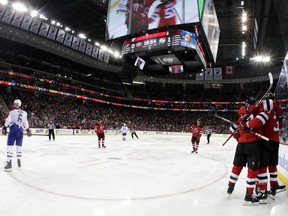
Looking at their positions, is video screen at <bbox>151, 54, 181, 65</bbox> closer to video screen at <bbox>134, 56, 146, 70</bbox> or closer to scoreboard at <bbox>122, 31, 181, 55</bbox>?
video screen at <bbox>134, 56, 146, 70</bbox>

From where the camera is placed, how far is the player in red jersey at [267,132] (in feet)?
11.5

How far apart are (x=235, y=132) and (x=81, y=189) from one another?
2.71m

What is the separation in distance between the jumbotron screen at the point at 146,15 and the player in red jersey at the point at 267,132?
28.8 feet

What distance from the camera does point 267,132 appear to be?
3770mm

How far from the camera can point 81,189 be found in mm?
4059

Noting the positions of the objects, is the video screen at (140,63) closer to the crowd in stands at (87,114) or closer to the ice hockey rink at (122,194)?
the ice hockey rink at (122,194)

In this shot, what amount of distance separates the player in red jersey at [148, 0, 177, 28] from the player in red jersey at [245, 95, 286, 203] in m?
9.08

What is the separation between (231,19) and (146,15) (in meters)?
10.4

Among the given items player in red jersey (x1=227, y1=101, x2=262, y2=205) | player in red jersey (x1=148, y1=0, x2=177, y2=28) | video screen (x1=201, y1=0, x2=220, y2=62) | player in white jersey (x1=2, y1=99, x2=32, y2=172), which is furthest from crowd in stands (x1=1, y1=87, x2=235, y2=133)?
player in red jersey (x1=227, y1=101, x2=262, y2=205)

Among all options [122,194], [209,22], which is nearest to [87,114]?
[209,22]

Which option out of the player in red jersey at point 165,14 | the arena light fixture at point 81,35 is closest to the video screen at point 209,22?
the player in red jersey at point 165,14

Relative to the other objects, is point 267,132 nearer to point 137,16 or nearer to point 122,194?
point 122,194

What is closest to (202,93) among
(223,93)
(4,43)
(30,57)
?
(223,93)

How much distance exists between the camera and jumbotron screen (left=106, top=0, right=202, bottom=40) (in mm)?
11719
